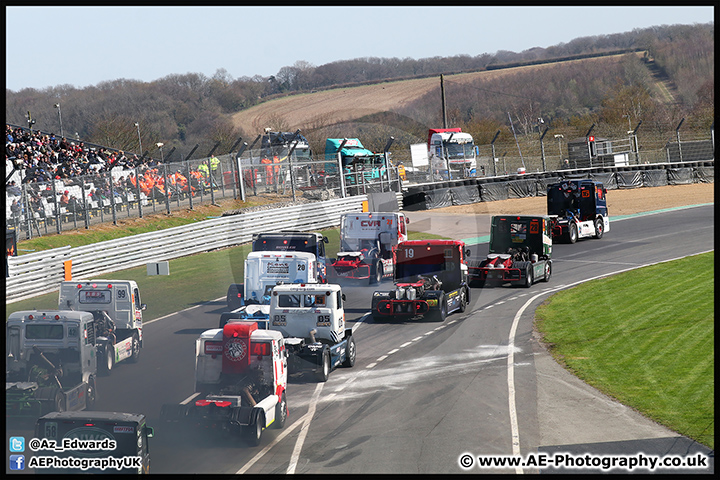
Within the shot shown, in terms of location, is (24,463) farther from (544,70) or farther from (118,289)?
(544,70)

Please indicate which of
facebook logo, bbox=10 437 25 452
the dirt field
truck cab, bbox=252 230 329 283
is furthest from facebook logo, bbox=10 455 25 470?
the dirt field

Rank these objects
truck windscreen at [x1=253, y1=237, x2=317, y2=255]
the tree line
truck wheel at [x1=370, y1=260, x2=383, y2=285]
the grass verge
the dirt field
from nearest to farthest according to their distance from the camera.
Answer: the grass verge → truck windscreen at [x1=253, y1=237, x2=317, y2=255] → truck wheel at [x1=370, y1=260, x2=383, y2=285] → the dirt field → the tree line

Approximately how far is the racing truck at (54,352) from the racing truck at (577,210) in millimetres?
25281

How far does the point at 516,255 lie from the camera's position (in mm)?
27172

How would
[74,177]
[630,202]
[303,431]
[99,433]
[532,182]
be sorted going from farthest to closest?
1. [532,182]
2. [630,202]
3. [74,177]
4. [303,431]
5. [99,433]

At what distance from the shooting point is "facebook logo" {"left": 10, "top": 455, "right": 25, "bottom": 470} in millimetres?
10555

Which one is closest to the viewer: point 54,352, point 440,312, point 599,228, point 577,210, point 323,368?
point 54,352

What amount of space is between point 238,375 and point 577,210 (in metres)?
Answer: 27.3

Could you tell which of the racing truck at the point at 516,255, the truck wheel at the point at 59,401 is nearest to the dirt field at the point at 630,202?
the racing truck at the point at 516,255

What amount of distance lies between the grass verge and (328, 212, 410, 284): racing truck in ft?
22.7

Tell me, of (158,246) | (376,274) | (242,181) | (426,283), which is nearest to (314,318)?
(426,283)

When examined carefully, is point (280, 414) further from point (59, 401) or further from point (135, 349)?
point (135, 349)

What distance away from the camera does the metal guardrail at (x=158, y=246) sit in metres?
26.6

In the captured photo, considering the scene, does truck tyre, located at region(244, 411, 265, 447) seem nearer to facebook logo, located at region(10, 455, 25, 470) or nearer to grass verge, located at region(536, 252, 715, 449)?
facebook logo, located at region(10, 455, 25, 470)
